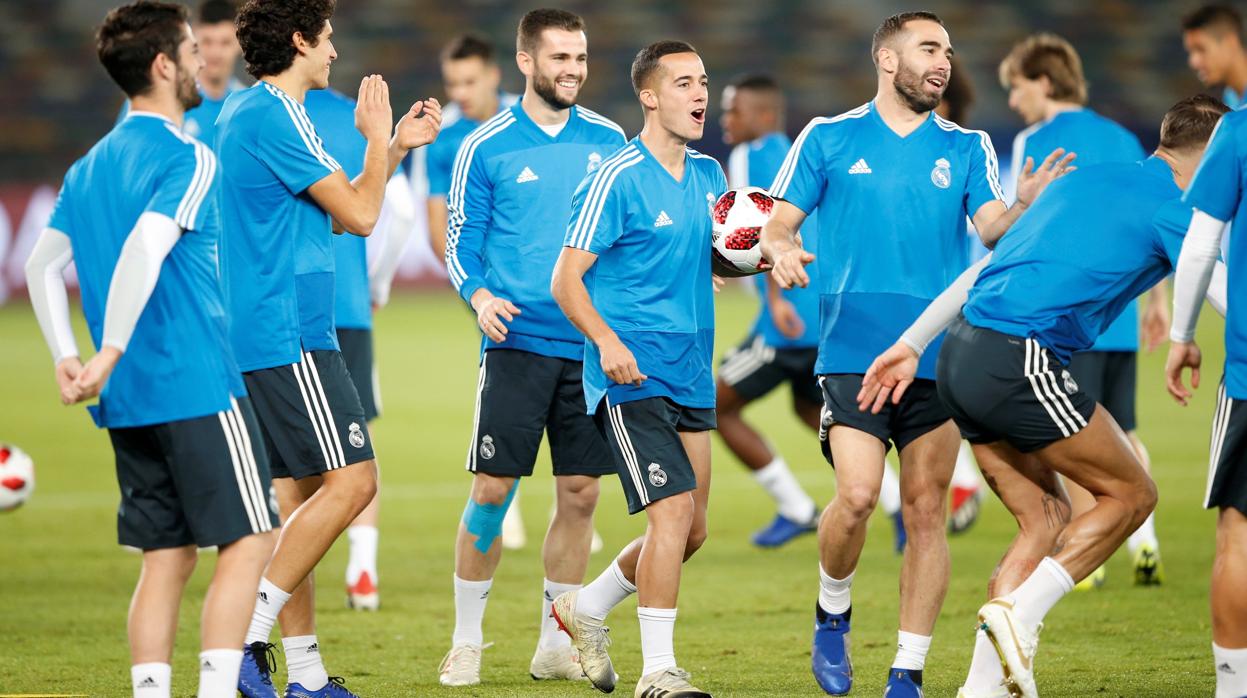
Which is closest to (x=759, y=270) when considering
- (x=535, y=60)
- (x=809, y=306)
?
(x=535, y=60)

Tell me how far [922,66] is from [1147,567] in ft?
10.8

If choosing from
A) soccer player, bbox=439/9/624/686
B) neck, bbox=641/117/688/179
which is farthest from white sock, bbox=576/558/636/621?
neck, bbox=641/117/688/179

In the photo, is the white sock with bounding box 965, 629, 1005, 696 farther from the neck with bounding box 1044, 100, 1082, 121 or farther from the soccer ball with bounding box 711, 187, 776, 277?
the neck with bounding box 1044, 100, 1082, 121

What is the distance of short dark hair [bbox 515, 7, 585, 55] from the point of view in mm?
6359

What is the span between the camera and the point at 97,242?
447 centimetres

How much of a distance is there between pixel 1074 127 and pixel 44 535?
624 cm

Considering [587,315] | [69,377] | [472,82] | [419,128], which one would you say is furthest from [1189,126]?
[472,82]

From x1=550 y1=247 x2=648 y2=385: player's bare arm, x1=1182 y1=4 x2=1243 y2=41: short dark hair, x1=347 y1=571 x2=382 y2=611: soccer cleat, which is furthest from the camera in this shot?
x1=1182 y1=4 x2=1243 y2=41: short dark hair

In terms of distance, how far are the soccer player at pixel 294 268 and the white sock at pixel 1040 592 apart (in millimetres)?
2207

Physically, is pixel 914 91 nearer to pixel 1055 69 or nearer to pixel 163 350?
pixel 1055 69

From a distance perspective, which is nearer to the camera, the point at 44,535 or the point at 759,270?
the point at 759,270

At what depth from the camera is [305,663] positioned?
552cm

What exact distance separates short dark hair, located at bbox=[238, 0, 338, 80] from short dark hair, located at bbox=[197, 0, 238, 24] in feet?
8.20

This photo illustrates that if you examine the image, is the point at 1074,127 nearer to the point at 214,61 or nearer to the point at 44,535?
the point at 214,61
